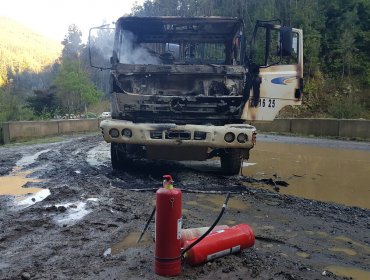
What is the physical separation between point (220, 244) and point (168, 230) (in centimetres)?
48

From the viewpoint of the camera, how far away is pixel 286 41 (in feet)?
20.2

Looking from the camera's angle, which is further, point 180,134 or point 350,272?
point 180,134

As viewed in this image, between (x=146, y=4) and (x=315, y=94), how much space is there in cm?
2196

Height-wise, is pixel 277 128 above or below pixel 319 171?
below

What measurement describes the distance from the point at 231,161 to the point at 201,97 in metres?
1.20

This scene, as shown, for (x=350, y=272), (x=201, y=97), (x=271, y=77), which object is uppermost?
(x=271, y=77)

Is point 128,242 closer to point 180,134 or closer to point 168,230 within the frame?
point 168,230

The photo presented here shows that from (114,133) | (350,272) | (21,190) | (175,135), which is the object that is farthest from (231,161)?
(350,272)

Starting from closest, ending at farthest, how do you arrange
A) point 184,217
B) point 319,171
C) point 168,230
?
point 168,230 → point 184,217 → point 319,171

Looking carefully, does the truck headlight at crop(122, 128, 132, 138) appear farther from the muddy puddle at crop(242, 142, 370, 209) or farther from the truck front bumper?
the muddy puddle at crop(242, 142, 370, 209)

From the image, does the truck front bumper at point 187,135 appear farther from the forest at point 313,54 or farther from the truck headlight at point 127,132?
the forest at point 313,54

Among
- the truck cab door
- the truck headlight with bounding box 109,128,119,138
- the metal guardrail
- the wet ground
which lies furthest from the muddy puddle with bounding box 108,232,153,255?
the metal guardrail

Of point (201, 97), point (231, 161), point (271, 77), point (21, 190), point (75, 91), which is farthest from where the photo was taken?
point (75, 91)

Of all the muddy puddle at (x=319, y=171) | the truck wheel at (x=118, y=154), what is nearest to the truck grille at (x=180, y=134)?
the truck wheel at (x=118, y=154)
